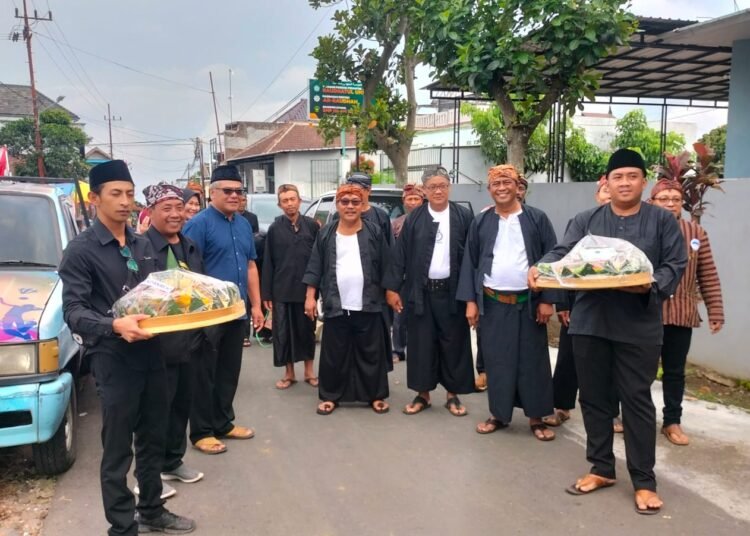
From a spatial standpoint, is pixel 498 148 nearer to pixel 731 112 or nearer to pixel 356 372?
pixel 731 112

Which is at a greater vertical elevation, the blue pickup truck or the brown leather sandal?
the blue pickup truck

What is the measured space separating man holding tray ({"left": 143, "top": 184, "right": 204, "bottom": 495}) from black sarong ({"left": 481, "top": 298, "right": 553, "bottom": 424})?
2216mm

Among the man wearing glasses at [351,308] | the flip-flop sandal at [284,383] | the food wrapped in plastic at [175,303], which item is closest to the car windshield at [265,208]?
the flip-flop sandal at [284,383]

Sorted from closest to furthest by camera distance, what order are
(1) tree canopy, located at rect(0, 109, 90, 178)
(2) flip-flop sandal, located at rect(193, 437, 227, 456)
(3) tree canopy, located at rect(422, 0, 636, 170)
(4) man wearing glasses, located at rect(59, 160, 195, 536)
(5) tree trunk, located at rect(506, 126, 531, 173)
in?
(4) man wearing glasses, located at rect(59, 160, 195, 536), (2) flip-flop sandal, located at rect(193, 437, 227, 456), (3) tree canopy, located at rect(422, 0, 636, 170), (5) tree trunk, located at rect(506, 126, 531, 173), (1) tree canopy, located at rect(0, 109, 90, 178)

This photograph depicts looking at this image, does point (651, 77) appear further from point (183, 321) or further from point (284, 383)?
point (183, 321)

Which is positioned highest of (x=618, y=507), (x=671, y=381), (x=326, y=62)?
(x=326, y=62)

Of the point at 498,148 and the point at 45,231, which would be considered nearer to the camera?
the point at 45,231

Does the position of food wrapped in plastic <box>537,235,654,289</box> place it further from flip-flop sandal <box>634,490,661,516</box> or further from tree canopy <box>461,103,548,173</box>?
tree canopy <box>461,103,548,173</box>

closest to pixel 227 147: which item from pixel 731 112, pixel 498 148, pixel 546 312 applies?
pixel 498 148

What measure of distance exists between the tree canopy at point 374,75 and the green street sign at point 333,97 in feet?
0.43

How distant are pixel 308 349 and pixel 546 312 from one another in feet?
8.65

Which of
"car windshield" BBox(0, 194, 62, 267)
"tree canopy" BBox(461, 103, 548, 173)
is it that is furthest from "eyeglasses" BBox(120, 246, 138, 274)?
"tree canopy" BBox(461, 103, 548, 173)

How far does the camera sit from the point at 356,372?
572 centimetres

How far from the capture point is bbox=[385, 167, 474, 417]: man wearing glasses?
17.7 feet
